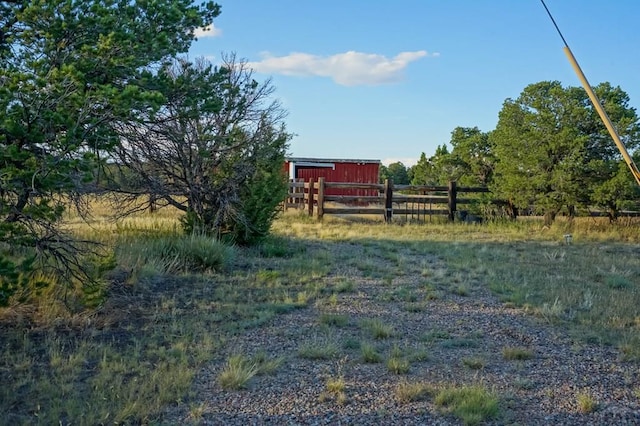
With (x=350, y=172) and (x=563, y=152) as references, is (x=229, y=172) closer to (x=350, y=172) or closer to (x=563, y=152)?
(x=563, y=152)

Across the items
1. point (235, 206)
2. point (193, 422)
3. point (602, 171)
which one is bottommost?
point (193, 422)

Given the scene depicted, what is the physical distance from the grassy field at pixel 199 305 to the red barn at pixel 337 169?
15.8m

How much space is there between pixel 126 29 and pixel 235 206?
550cm

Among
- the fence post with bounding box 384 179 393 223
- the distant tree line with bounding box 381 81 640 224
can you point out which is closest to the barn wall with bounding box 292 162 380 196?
the fence post with bounding box 384 179 393 223

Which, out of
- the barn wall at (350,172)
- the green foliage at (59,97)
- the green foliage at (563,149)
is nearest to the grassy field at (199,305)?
the green foliage at (59,97)

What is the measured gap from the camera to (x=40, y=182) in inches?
153

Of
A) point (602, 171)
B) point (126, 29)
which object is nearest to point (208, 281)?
point (126, 29)

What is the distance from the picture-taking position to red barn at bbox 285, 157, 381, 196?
28750 mm

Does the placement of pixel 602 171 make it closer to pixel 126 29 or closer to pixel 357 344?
pixel 357 344

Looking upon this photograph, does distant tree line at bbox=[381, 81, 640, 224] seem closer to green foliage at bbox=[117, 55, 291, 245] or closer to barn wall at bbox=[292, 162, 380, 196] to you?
green foliage at bbox=[117, 55, 291, 245]

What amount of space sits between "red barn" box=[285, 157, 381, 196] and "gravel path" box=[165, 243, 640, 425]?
2195 cm

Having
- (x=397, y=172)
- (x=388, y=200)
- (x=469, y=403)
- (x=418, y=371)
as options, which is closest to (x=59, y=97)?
(x=418, y=371)

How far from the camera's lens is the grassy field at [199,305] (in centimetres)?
396

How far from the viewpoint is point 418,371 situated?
457 centimetres
